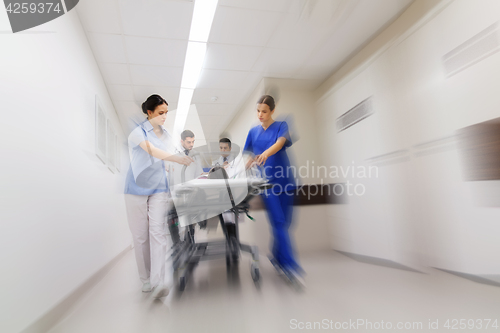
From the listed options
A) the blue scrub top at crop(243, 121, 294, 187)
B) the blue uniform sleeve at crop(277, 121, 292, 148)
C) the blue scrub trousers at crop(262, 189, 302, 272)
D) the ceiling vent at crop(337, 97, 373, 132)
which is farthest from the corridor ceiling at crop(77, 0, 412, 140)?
the blue scrub trousers at crop(262, 189, 302, 272)

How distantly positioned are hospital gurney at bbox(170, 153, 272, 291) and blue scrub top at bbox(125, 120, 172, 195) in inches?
6.6

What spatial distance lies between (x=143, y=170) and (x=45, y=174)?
55 cm

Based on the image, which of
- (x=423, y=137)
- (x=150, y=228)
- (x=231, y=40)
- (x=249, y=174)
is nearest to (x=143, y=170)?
(x=150, y=228)

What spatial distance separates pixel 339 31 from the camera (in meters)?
2.57

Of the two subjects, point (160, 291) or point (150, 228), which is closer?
point (160, 291)

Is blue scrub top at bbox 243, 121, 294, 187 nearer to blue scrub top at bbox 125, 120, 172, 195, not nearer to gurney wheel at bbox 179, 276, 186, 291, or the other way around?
blue scrub top at bbox 125, 120, 172, 195

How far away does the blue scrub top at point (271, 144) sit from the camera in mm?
2016

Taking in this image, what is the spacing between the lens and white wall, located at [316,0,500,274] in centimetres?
165

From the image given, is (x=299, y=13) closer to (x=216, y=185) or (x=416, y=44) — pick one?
(x=416, y=44)

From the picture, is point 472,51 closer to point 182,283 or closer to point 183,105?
point 182,283

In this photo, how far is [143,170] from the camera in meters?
1.72

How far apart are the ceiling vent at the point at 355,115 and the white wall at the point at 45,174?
9.33 ft

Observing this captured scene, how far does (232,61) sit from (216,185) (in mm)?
2090

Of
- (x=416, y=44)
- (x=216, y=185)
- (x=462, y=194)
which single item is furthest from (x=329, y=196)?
(x=216, y=185)
